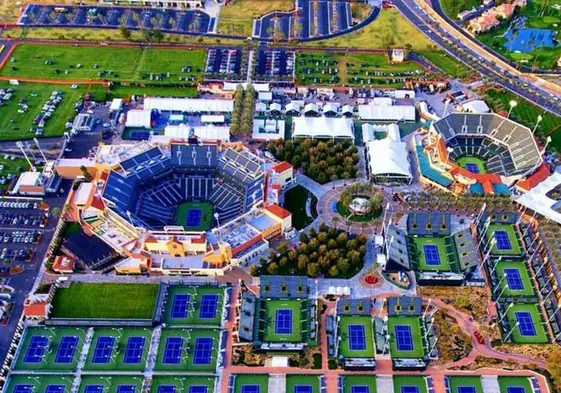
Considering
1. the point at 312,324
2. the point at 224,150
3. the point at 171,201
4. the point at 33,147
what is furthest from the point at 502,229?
the point at 33,147

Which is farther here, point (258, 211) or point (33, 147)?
point (33, 147)

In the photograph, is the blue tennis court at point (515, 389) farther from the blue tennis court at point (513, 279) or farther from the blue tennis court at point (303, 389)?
the blue tennis court at point (303, 389)

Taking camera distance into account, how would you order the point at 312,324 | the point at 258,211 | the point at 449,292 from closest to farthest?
the point at 312,324
the point at 449,292
the point at 258,211

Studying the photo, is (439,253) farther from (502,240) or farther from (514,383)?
(514,383)

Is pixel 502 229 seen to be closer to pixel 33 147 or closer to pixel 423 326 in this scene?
pixel 423 326

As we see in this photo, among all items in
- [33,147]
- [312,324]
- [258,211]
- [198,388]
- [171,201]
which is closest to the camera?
[198,388]

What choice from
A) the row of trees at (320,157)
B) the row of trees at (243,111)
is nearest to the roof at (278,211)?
the row of trees at (320,157)
